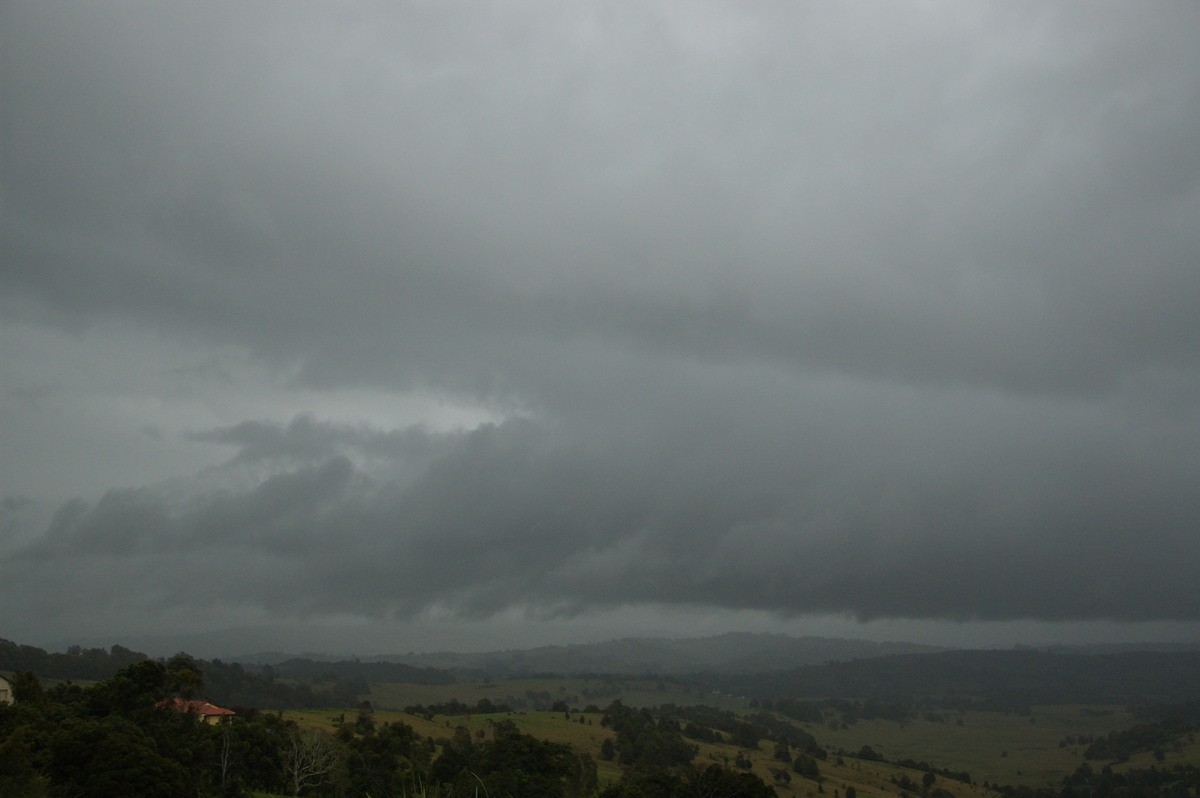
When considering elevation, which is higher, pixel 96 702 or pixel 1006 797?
pixel 96 702

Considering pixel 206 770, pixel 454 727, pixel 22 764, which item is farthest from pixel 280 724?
pixel 454 727

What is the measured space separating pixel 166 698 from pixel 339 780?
59.1 ft

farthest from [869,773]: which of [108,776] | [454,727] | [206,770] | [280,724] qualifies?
[108,776]

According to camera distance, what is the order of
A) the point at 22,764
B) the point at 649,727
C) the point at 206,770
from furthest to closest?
the point at 649,727, the point at 206,770, the point at 22,764

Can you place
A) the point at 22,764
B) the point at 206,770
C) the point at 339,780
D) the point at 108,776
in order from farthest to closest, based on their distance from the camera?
the point at 339,780, the point at 206,770, the point at 108,776, the point at 22,764

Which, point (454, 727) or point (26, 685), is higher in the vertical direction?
point (26, 685)

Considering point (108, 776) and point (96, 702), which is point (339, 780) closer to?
point (96, 702)

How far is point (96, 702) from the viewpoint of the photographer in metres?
72.7

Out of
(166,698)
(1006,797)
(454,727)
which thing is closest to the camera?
(166,698)

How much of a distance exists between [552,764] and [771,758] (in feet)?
361

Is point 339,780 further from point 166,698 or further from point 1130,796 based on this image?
point 1130,796

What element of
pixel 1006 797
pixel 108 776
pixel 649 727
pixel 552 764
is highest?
pixel 108 776

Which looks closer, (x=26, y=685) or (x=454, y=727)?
(x=26, y=685)

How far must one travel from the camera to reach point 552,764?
87625 mm
